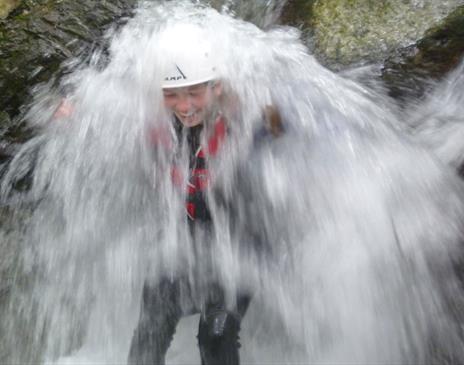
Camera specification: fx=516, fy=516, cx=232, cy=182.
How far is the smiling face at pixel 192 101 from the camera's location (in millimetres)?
3225

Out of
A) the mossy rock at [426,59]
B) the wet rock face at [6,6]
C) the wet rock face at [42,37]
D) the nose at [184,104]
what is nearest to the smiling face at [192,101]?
the nose at [184,104]

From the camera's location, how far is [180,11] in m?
6.07

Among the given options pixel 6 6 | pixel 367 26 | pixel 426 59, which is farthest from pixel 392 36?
pixel 6 6

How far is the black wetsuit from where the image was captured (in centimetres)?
329

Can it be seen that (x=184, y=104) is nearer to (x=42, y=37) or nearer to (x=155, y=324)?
(x=155, y=324)

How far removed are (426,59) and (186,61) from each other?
8.32ft

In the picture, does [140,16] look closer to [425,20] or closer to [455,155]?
[425,20]

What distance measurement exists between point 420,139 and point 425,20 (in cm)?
142

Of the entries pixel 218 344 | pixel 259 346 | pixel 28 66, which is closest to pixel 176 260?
pixel 218 344

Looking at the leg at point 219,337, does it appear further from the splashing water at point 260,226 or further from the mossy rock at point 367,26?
the mossy rock at point 367,26

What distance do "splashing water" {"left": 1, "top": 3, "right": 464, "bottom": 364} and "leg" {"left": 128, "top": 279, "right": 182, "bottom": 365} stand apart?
7.9 inches

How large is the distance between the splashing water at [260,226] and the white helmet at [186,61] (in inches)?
9.6

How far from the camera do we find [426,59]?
4625 mm

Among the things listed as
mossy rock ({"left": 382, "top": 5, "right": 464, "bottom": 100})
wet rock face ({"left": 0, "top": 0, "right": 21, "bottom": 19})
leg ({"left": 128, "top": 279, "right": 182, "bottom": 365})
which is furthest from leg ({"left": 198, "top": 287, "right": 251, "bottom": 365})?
wet rock face ({"left": 0, "top": 0, "right": 21, "bottom": 19})
